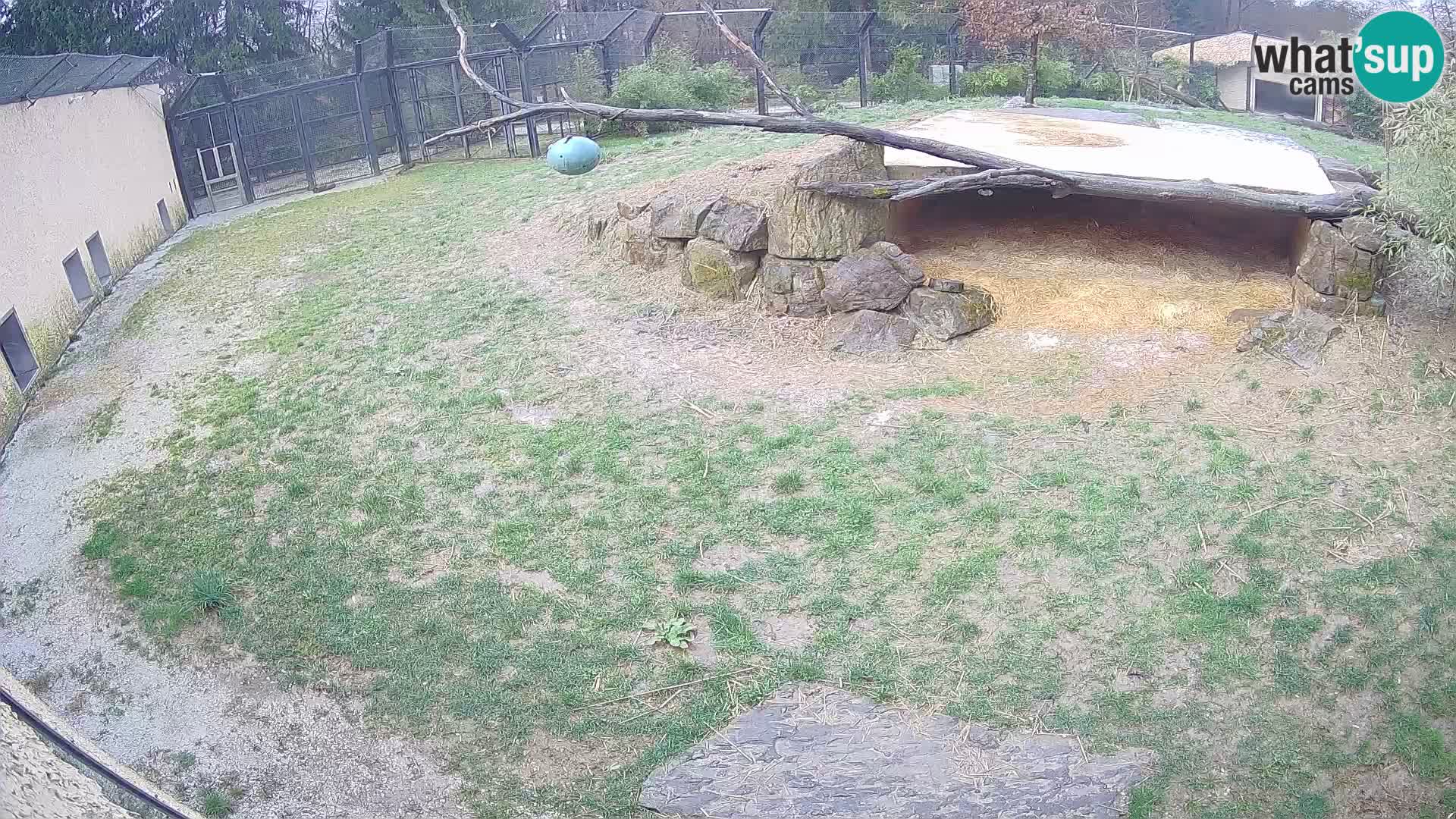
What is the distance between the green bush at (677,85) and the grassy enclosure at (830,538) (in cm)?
972

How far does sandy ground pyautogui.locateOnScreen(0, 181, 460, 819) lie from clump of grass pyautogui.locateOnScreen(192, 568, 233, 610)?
313mm

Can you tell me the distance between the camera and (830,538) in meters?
6.24

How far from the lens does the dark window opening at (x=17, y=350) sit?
30.2ft

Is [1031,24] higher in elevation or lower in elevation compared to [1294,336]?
higher

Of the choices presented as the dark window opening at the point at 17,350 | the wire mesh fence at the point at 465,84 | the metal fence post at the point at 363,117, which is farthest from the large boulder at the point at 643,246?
the metal fence post at the point at 363,117

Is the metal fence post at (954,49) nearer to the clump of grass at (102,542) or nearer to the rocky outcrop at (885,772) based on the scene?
the clump of grass at (102,542)

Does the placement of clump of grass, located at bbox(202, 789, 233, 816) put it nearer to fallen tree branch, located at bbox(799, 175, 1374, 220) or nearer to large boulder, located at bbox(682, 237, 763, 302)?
large boulder, located at bbox(682, 237, 763, 302)

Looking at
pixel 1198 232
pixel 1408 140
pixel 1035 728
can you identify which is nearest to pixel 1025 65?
pixel 1198 232

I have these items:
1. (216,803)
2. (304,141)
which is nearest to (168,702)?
(216,803)

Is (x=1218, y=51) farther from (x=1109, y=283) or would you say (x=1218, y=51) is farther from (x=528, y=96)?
(x=1109, y=283)

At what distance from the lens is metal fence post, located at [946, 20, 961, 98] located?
21.5 meters

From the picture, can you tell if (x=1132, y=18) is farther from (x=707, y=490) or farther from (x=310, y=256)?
(x=707, y=490)

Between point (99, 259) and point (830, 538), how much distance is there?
10104mm

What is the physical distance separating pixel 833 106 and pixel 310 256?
1050 centimetres
